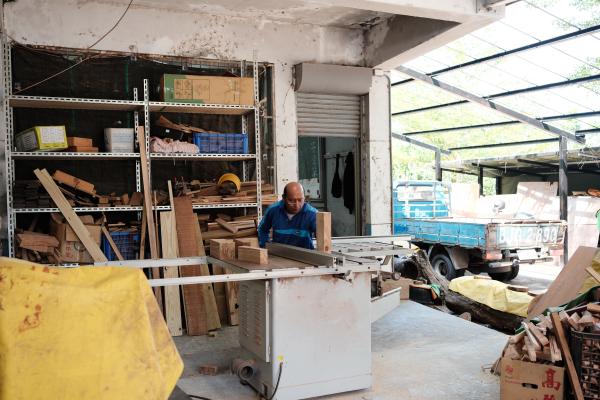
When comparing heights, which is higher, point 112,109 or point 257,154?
point 112,109

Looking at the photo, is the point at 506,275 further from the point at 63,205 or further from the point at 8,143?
the point at 8,143

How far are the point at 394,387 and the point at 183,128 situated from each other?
3525 millimetres

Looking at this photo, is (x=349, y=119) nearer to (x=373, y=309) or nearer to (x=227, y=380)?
(x=373, y=309)

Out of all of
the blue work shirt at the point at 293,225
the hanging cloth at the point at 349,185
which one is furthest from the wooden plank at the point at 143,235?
the hanging cloth at the point at 349,185

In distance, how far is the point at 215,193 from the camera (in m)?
6.02

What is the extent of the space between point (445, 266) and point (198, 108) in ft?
19.7

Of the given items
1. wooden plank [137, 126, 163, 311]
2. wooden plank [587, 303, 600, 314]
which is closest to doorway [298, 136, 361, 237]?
wooden plank [137, 126, 163, 311]

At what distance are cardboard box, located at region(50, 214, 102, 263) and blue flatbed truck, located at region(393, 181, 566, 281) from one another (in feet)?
20.2

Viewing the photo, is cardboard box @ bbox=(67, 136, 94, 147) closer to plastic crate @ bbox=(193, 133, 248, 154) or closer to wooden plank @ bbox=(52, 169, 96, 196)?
wooden plank @ bbox=(52, 169, 96, 196)

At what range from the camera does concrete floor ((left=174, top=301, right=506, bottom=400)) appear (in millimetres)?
3887

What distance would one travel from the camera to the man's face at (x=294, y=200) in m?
4.53

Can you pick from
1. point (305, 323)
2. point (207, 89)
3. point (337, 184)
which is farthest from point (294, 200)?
point (337, 184)

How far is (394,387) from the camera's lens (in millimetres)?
3979

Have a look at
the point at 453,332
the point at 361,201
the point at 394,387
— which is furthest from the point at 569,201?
the point at 394,387
